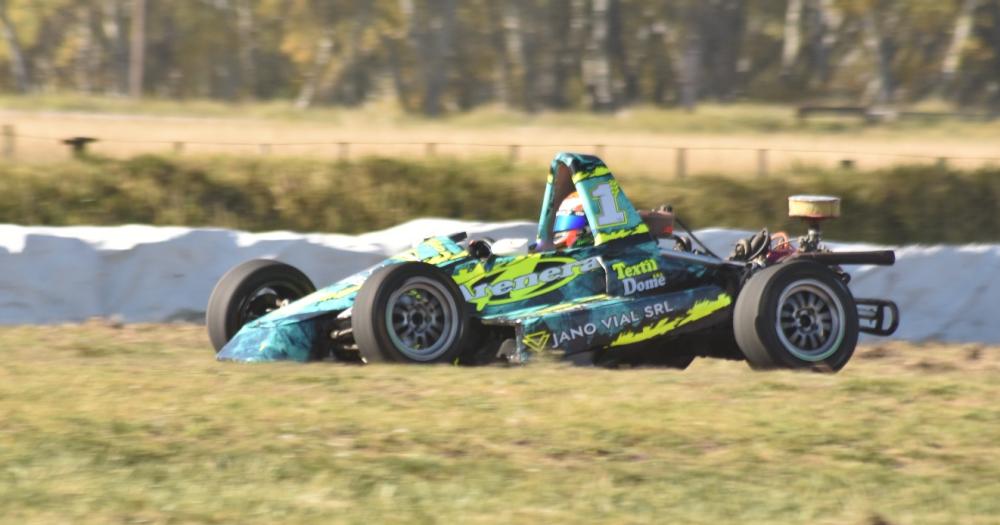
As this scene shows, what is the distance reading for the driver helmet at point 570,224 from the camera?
32.2 ft

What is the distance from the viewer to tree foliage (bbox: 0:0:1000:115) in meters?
59.4

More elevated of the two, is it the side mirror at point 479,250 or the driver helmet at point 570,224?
the driver helmet at point 570,224

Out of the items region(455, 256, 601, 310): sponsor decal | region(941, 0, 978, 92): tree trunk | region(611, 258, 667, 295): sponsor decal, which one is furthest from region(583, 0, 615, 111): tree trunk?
region(455, 256, 601, 310): sponsor decal

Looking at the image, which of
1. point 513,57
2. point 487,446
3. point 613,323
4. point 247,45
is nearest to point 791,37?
point 513,57

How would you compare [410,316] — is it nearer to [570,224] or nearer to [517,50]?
[570,224]

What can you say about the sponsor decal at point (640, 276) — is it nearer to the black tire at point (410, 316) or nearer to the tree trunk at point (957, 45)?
the black tire at point (410, 316)

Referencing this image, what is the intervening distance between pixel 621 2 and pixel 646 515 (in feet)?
189

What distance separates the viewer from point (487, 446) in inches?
264

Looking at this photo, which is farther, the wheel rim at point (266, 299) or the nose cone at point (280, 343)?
the wheel rim at point (266, 299)

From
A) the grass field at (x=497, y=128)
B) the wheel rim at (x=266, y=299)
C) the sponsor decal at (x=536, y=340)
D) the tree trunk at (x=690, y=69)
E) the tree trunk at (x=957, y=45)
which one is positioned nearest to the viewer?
the sponsor decal at (x=536, y=340)

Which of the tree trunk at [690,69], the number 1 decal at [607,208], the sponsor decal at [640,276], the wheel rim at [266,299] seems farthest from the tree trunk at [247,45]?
the sponsor decal at [640,276]

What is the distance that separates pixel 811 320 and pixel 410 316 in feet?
8.36

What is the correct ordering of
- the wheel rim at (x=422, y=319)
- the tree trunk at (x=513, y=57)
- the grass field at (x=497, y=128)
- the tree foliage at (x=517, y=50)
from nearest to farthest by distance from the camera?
the wheel rim at (x=422, y=319) → the grass field at (x=497, y=128) → the tree trunk at (x=513, y=57) → the tree foliage at (x=517, y=50)

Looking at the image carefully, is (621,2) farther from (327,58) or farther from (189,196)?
(189,196)
